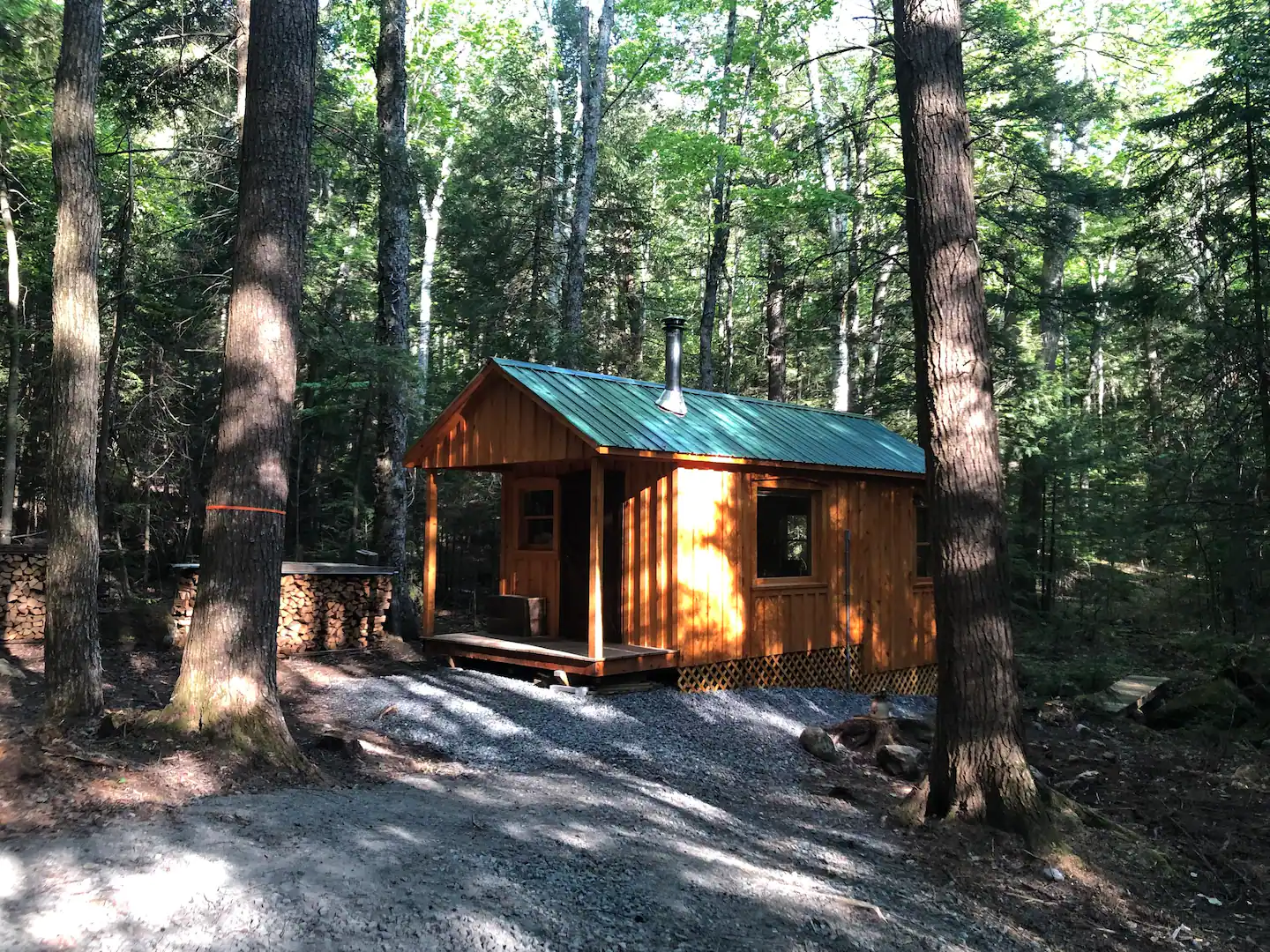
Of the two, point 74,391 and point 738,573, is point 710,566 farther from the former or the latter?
point 74,391

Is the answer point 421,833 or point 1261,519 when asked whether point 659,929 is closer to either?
point 421,833

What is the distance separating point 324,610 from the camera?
11180mm

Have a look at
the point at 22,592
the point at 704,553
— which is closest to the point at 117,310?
the point at 22,592

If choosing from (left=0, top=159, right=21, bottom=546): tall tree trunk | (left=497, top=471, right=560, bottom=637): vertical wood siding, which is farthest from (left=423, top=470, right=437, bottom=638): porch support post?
(left=0, top=159, right=21, bottom=546): tall tree trunk

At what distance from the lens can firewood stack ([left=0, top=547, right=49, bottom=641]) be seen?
1099cm

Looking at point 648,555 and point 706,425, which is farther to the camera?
point 706,425

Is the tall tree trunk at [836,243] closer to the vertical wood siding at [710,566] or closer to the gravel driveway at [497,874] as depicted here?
the vertical wood siding at [710,566]

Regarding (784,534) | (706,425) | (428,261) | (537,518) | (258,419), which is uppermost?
(428,261)

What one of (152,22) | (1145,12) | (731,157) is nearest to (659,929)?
(152,22)

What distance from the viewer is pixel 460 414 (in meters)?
10.4

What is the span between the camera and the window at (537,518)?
10.8 metres

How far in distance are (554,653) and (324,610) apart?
384 centimetres

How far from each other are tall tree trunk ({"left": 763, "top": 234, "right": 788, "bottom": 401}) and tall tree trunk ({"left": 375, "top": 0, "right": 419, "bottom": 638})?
32.2ft

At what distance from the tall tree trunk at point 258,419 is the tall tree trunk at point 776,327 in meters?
14.6
